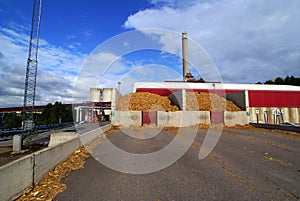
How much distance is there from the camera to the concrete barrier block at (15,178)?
2.84 metres

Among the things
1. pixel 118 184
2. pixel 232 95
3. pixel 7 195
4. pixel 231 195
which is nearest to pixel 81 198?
pixel 118 184

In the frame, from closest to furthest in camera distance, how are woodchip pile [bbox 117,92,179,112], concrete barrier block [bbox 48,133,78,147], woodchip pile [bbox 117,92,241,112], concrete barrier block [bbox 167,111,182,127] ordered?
→ concrete barrier block [bbox 48,133,78,147]
concrete barrier block [bbox 167,111,182,127]
woodchip pile [bbox 117,92,241,112]
woodchip pile [bbox 117,92,179,112]

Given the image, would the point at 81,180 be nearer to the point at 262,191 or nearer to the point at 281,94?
the point at 262,191

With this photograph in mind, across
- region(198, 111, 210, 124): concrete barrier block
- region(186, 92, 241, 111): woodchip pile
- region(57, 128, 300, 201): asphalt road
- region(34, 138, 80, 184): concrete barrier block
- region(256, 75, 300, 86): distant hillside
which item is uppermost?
region(256, 75, 300, 86): distant hillside

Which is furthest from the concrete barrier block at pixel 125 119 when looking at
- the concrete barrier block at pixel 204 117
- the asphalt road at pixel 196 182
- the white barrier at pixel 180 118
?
the asphalt road at pixel 196 182

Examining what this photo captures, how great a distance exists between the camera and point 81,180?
421 centimetres

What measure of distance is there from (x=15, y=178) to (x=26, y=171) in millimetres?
366

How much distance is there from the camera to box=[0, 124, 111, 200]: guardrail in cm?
289

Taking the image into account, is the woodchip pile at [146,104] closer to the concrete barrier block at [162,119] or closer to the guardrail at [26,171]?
the concrete barrier block at [162,119]

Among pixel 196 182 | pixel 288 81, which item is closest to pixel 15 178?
pixel 196 182

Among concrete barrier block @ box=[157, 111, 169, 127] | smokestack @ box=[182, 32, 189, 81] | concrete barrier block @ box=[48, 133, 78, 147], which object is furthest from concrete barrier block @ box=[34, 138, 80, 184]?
smokestack @ box=[182, 32, 189, 81]

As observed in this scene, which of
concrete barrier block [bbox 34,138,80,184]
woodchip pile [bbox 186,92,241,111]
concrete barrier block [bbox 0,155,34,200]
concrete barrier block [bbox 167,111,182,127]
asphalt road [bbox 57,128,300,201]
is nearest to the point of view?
concrete barrier block [bbox 0,155,34,200]

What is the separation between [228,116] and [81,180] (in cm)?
1852

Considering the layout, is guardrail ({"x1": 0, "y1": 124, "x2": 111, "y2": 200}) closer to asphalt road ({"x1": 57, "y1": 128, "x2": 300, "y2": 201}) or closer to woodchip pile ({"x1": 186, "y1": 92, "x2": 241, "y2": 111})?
asphalt road ({"x1": 57, "y1": 128, "x2": 300, "y2": 201})
